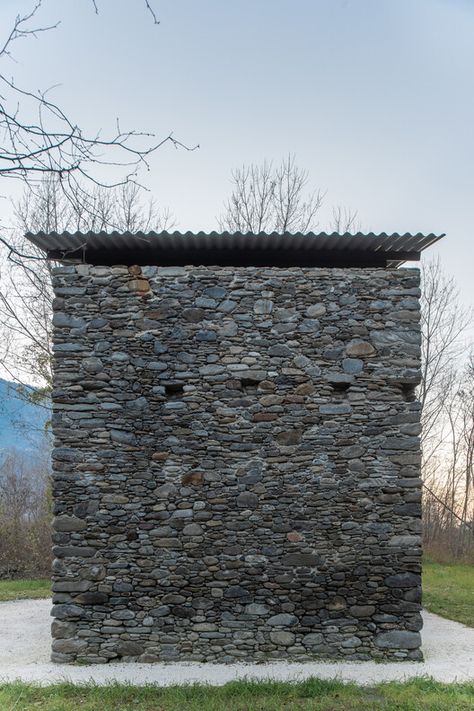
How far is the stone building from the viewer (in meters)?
6.64

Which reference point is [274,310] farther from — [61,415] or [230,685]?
[230,685]

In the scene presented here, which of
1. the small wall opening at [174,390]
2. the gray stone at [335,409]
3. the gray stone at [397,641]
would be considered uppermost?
the small wall opening at [174,390]

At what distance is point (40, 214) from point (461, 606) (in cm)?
1083

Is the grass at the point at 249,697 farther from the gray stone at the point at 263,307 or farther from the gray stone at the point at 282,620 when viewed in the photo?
the gray stone at the point at 263,307

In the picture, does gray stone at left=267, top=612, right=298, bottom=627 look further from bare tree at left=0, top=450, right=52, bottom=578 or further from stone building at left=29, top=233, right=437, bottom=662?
bare tree at left=0, top=450, right=52, bottom=578

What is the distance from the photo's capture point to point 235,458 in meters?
6.80

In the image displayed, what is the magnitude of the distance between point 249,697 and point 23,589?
26.2 feet

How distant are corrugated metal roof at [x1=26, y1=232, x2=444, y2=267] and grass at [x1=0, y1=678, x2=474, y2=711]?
12.6ft

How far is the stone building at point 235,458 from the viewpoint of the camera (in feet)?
21.8

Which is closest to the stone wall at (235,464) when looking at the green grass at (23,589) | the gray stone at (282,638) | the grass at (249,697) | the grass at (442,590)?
the gray stone at (282,638)

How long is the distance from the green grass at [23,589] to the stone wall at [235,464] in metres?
5.19

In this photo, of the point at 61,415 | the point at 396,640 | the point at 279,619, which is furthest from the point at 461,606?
the point at 61,415

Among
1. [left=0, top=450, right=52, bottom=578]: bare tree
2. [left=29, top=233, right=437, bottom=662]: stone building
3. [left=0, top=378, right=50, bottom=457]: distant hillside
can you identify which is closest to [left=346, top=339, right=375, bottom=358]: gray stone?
[left=29, top=233, right=437, bottom=662]: stone building

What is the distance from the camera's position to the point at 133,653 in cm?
659
